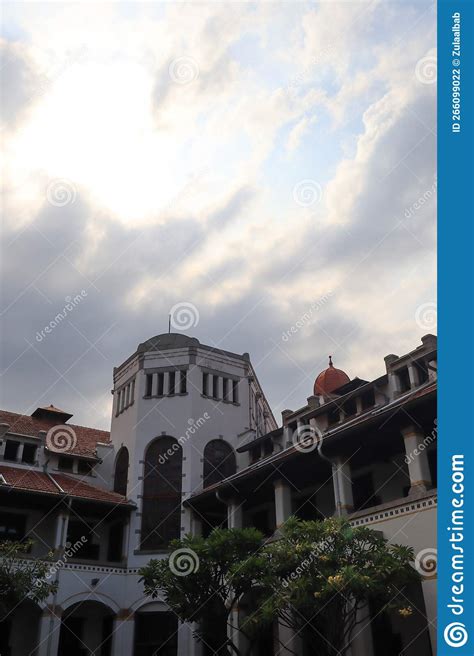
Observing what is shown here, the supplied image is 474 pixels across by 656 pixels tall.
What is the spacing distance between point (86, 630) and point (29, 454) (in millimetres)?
8852

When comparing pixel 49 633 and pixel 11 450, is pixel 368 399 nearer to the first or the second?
pixel 49 633

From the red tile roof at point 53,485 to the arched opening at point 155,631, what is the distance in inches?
201

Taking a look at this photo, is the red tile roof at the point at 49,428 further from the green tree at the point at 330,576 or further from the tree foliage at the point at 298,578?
the green tree at the point at 330,576

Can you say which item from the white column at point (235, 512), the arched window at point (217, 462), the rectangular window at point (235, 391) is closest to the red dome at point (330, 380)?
the rectangular window at point (235, 391)

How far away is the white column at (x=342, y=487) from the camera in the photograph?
2266cm

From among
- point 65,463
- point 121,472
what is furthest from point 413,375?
point 65,463

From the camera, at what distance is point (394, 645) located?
22.1 m

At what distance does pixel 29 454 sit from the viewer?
33000 millimetres

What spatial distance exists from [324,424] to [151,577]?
11.1m

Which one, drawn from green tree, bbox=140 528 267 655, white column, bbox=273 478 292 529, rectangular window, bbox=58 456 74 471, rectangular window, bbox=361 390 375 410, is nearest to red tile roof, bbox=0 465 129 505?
rectangular window, bbox=58 456 74 471

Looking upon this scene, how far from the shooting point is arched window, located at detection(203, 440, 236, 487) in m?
33.0

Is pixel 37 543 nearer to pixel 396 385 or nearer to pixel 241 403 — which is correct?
pixel 241 403

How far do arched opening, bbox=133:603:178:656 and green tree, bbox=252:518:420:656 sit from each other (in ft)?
38.0

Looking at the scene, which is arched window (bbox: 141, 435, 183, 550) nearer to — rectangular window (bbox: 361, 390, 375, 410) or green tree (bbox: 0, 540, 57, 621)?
green tree (bbox: 0, 540, 57, 621)
